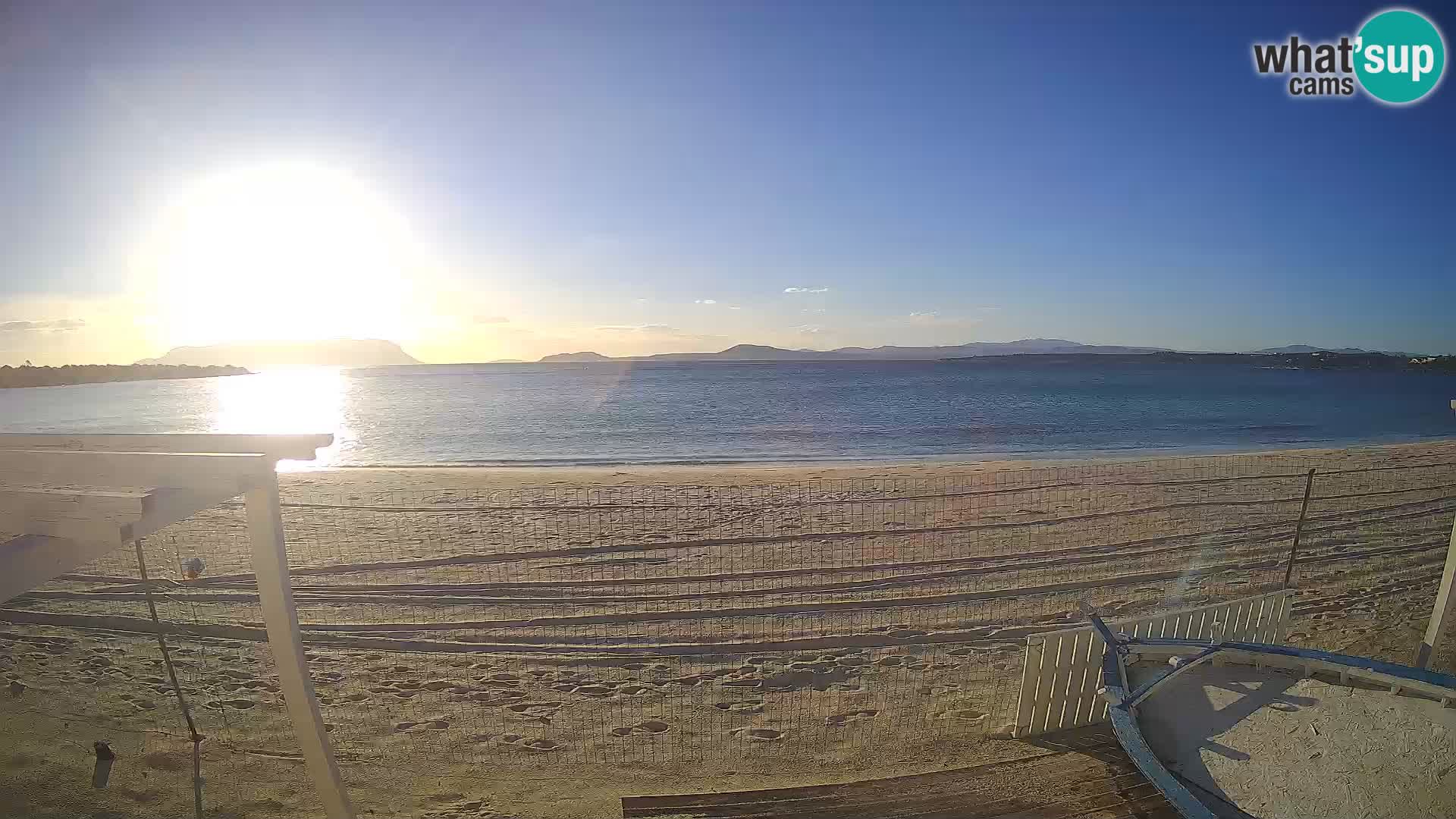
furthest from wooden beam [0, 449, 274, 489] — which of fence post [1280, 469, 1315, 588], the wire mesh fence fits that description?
fence post [1280, 469, 1315, 588]

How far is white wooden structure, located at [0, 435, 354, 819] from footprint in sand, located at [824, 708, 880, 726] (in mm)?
3369

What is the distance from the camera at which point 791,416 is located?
4188cm

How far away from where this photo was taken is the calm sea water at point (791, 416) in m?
28.4

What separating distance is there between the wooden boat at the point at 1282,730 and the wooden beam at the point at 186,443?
13.0 feet

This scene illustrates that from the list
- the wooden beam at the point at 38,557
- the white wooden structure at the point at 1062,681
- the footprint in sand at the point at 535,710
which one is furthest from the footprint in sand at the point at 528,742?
the wooden beam at the point at 38,557

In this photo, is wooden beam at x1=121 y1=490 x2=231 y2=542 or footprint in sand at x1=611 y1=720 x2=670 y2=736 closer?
wooden beam at x1=121 y1=490 x2=231 y2=542

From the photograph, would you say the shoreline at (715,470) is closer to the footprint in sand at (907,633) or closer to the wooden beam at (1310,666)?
the footprint in sand at (907,633)

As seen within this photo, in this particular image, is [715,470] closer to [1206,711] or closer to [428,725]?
[428,725]

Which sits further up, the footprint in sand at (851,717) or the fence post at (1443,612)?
the fence post at (1443,612)

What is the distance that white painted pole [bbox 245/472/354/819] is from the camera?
9.31ft

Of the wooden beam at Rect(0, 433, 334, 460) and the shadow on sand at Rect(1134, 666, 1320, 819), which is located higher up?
the wooden beam at Rect(0, 433, 334, 460)

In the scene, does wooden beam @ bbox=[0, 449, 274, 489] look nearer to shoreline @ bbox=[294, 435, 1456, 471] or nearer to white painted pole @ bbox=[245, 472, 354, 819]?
white painted pole @ bbox=[245, 472, 354, 819]

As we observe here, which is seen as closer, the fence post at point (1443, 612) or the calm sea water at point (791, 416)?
the fence post at point (1443, 612)

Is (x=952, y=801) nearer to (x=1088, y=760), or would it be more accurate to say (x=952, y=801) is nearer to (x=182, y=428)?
(x=1088, y=760)
